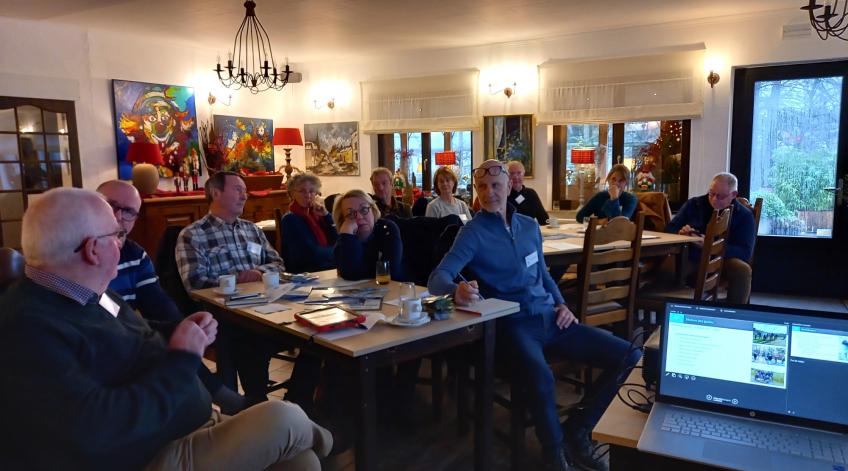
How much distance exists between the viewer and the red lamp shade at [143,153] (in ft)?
21.1

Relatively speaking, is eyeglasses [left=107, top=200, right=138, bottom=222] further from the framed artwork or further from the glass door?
the glass door

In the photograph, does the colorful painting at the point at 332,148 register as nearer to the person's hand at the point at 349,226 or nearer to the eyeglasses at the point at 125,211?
the person's hand at the point at 349,226

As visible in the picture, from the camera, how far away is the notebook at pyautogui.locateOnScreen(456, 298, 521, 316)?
2.25 metres

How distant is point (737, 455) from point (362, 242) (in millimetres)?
2121

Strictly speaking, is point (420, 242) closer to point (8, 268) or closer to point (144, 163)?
point (8, 268)

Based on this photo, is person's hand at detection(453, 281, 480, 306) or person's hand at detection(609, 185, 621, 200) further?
person's hand at detection(609, 185, 621, 200)

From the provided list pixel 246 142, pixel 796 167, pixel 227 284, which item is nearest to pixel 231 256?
pixel 227 284

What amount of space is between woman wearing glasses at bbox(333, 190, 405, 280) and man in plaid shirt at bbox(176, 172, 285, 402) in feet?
1.51

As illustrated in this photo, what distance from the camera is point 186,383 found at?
1442 millimetres

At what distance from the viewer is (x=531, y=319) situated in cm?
263

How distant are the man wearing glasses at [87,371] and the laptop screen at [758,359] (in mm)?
1144

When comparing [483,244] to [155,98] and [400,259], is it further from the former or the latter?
[155,98]

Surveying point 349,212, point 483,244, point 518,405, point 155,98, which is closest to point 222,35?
point 155,98

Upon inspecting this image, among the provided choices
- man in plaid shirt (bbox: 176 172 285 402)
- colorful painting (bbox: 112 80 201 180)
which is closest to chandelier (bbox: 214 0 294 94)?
colorful painting (bbox: 112 80 201 180)
